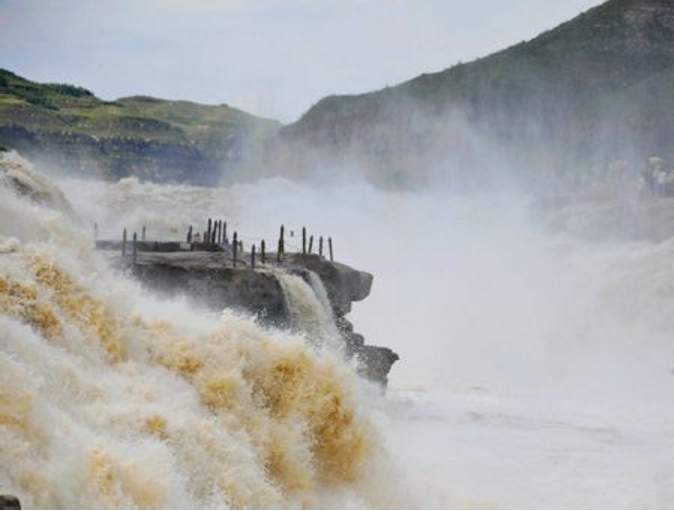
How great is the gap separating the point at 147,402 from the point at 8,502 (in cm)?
700

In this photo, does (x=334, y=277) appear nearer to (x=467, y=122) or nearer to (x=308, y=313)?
(x=308, y=313)

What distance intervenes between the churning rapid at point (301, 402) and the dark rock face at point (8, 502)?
1.65 m

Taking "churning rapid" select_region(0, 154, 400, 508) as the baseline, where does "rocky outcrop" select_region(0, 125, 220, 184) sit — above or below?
above

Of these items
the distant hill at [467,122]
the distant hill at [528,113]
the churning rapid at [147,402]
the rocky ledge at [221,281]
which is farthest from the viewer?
the distant hill at [528,113]

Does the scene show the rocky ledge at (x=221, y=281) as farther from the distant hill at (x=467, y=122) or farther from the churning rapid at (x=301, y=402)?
the distant hill at (x=467, y=122)

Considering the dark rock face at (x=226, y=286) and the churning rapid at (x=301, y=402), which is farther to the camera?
the dark rock face at (x=226, y=286)

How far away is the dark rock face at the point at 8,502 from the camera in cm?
1393

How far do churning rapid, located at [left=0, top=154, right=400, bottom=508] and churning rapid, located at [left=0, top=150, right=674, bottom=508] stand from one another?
0.13 feet

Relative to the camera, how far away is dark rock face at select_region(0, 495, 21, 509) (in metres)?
13.9

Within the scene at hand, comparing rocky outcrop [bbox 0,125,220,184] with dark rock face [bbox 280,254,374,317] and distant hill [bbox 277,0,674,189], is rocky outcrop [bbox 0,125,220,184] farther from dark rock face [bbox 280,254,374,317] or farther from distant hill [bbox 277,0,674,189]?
dark rock face [bbox 280,254,374,317]

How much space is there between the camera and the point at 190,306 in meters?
35.7

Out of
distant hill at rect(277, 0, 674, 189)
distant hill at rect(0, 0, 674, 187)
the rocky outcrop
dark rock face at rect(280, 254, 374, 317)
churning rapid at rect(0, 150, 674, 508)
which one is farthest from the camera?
distant hill at rect(277, 0, 674, 189)

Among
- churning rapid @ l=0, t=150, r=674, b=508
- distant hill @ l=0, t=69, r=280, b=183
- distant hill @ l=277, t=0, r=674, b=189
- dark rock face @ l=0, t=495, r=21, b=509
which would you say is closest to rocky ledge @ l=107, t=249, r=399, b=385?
churning rapid @ l=0, t=150, r=674, b=508

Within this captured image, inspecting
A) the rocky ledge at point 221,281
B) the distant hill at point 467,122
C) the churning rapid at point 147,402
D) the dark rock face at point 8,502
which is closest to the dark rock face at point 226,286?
the rocky ledge at point 221,281
